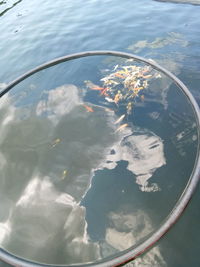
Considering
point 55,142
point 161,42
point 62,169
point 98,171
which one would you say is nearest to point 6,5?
point 161,42

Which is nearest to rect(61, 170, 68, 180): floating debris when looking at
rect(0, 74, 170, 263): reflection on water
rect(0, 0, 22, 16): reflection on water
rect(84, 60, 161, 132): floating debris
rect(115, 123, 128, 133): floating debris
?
rect(0, 74, 170, 263): reflection on water

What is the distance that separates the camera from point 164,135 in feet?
10.6

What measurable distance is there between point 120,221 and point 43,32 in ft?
22.0

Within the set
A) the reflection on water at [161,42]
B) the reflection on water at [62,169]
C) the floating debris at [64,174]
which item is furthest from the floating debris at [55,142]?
the reflection on water at [161,42]

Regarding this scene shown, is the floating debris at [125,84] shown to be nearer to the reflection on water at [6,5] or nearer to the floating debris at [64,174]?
the floating debris at [64,174]

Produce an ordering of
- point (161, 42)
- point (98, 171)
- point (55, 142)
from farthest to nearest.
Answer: point (161, 42)
point (55, 142)
point (98, 171)

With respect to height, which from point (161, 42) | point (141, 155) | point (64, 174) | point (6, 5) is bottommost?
point (141, 155)

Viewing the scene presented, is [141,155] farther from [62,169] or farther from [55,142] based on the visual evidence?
[55,142]

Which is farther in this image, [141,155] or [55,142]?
[55,142]

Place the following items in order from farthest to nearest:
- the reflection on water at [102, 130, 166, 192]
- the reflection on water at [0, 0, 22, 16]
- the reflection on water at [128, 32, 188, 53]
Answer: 1. the reflection on water at [0, 0, 22, 16]
2. the reflection on water at [128, 32, 188, 53]
3. the reflection on water at [102, 130, 166, 192]

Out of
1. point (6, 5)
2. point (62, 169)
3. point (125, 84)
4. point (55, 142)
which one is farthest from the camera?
point (6, 5)

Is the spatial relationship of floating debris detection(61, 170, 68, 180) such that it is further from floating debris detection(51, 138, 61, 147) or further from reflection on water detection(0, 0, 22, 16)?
reflection on water detection(0, 0, 22, 16)

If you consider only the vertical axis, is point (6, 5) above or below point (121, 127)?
above

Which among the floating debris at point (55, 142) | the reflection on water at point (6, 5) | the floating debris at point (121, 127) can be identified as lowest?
the floating debris at point (121, 127)
